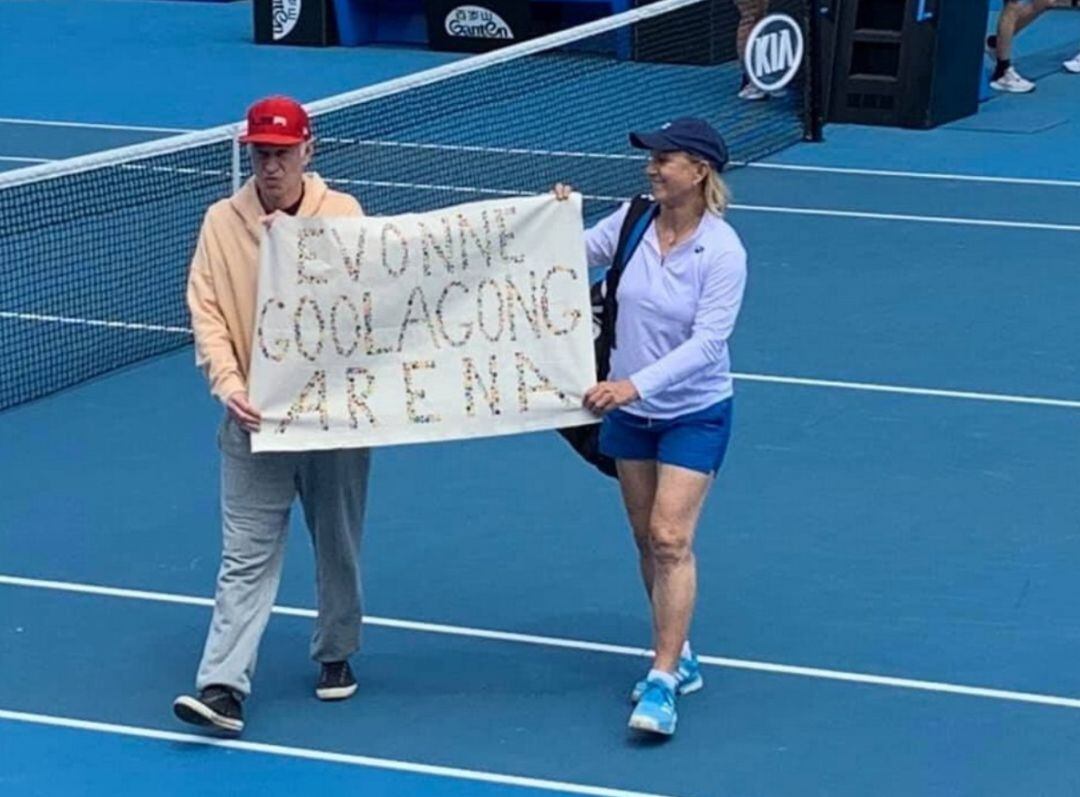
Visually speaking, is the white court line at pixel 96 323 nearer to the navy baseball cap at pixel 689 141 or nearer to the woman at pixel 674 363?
the woman at pixel 674 363

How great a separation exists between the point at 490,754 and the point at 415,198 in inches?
343

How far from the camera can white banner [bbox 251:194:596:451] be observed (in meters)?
6.89

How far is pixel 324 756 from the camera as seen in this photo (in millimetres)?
6938

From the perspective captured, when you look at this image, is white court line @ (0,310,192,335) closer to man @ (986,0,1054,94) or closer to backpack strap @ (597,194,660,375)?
→ backpack strap @ (597,194,660,375)

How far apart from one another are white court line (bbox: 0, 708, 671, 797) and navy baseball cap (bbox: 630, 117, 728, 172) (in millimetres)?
1839

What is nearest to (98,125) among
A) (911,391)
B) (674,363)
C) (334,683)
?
(911,391)

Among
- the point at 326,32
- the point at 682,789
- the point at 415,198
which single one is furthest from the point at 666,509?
the point at 326,32

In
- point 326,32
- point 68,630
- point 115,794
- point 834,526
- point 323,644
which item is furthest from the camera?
point 326,32

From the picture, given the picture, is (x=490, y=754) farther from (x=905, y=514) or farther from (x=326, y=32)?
(x=326, y=32)

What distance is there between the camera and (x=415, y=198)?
15.3 metres

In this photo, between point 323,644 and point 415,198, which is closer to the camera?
point 323,644

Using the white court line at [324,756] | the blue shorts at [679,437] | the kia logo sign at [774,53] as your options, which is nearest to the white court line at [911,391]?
the blue shorts at [679,437]

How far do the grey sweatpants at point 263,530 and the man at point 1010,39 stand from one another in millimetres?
13869

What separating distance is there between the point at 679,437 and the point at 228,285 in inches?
55.0
